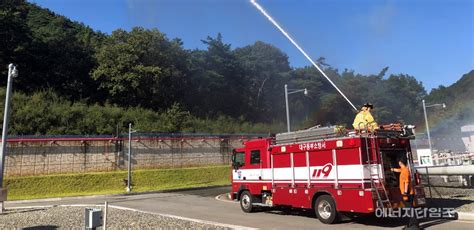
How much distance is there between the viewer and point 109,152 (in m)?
42.5

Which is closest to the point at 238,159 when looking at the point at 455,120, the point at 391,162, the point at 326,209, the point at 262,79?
the point at 326,209

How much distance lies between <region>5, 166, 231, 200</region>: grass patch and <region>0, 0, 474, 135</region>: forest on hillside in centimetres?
892

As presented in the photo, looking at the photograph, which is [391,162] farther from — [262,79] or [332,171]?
[262,79]

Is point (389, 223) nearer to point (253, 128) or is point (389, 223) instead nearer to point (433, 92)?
point (253, 128)

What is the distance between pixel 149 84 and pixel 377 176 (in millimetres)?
48367

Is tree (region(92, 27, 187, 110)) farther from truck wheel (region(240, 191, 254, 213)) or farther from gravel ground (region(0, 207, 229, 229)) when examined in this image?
gravel ground (region(0, 207, 229, 229))

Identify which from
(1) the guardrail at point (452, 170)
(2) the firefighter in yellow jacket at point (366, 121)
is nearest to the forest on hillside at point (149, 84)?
(1) the guardrail at point (452, 170)

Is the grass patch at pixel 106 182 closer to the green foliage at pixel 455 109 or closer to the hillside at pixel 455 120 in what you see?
the hillside at pixel 455 120

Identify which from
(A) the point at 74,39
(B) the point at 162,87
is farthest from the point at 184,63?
(A) the point at 74,39

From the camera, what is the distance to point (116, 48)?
186 ft

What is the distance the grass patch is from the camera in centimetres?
3481

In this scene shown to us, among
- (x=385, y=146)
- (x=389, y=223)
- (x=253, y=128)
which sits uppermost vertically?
(x=253, y=128)

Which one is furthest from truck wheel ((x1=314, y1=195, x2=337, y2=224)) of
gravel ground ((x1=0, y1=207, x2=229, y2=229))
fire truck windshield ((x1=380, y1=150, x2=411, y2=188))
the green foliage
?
the green foliage

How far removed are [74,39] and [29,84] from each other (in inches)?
501
